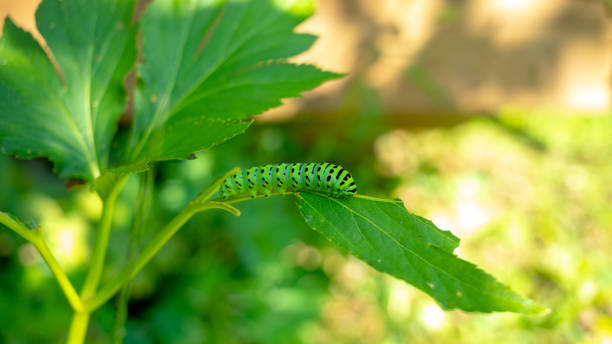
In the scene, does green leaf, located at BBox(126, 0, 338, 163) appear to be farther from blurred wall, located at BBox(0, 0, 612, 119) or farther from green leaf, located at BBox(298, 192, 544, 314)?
blurred wall, located at BBox(0, 0, 612, 119)

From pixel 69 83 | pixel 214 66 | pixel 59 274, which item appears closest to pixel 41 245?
pixel 59 274

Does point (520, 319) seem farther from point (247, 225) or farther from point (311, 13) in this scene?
point (311, 13)

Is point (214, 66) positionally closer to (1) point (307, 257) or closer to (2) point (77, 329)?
(2) point (77, 329)

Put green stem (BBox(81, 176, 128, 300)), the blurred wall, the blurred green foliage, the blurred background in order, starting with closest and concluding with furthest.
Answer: green stem (BBox(81, 176, 128, 300))
the blurred green foliage
the blurred background
the blurred wall

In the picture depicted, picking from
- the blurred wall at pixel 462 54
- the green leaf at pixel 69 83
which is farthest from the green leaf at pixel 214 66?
the blurred wall at pixel 462 54

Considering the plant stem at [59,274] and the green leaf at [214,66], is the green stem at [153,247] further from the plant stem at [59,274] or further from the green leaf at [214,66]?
the green leaf at [214,66]

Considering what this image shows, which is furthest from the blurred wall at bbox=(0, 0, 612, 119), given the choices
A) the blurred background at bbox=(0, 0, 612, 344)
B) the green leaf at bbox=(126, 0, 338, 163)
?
the green leaf at bbox=(126, 0, 338, 163)
